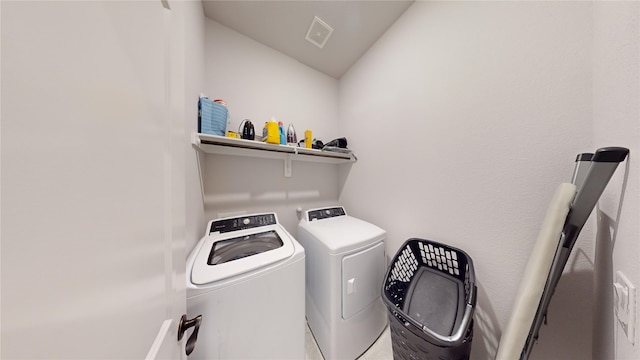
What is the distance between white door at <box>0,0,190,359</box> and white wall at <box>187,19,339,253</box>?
116 cm

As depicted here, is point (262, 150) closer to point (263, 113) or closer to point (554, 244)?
point (263, 113)

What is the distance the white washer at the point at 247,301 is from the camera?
2.61 feet

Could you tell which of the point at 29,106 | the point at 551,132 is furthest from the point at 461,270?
the point at 29,106

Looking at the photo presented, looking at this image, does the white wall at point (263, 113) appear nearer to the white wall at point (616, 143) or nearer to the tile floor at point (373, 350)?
the tile floor at point (373, 350)

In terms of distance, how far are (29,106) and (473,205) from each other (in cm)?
159

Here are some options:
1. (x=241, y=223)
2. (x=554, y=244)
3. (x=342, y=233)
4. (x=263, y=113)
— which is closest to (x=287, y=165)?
(x=263, y=113)

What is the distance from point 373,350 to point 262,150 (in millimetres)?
1943

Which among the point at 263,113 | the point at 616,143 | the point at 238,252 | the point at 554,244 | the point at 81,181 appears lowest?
the point at 238,252

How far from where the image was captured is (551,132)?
81cm

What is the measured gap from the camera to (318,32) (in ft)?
5.26

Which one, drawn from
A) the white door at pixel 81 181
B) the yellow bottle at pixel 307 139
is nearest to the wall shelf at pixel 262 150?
the yellow bottle at pixel 307 139

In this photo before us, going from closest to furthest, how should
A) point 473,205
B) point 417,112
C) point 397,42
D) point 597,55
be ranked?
point 597,55 → point 473,205 → point 417,112 → point 397,42

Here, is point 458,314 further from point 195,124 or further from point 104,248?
point 195,124

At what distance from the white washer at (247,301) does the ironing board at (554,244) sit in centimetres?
96
